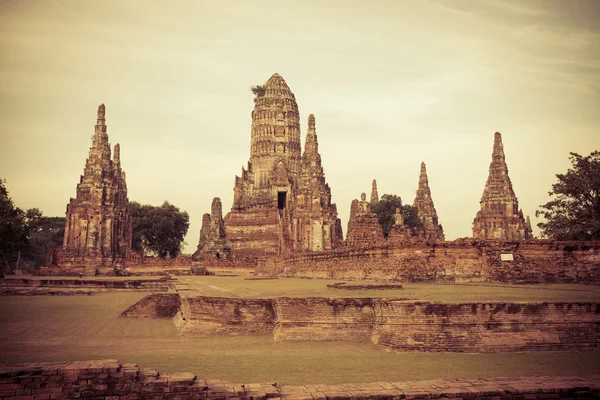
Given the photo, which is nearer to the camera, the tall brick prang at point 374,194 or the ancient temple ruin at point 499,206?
the ancient temple ruin at point 499,206

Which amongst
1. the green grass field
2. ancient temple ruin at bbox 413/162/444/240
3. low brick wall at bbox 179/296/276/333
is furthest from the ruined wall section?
the green grass field

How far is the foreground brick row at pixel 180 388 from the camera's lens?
20.5ft

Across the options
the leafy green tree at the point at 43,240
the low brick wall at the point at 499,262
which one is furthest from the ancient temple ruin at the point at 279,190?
the low brick wall at the point at 499,262

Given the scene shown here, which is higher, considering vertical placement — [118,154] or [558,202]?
[118,154]

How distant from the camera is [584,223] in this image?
86.9ft

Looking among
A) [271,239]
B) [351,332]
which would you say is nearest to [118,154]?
[271,239]

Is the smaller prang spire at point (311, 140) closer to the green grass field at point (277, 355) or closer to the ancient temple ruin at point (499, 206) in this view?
the ancient temple ruin at point (499, 206)

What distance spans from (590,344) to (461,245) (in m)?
6.81

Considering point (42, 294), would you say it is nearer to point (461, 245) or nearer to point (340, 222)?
point (461, 245)

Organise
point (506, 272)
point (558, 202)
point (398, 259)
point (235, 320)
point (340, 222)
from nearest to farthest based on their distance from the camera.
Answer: point (235, 320)
point (506, 272)
point (398, 259)
point (558, 202)
point (340, 222)

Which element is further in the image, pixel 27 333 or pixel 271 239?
pixel 271 239


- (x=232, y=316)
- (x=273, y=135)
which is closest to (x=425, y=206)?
(x=273, y=135)

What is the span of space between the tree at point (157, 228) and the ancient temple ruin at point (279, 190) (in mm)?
18016

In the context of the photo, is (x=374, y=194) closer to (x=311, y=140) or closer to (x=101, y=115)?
(x=311, y=140)
